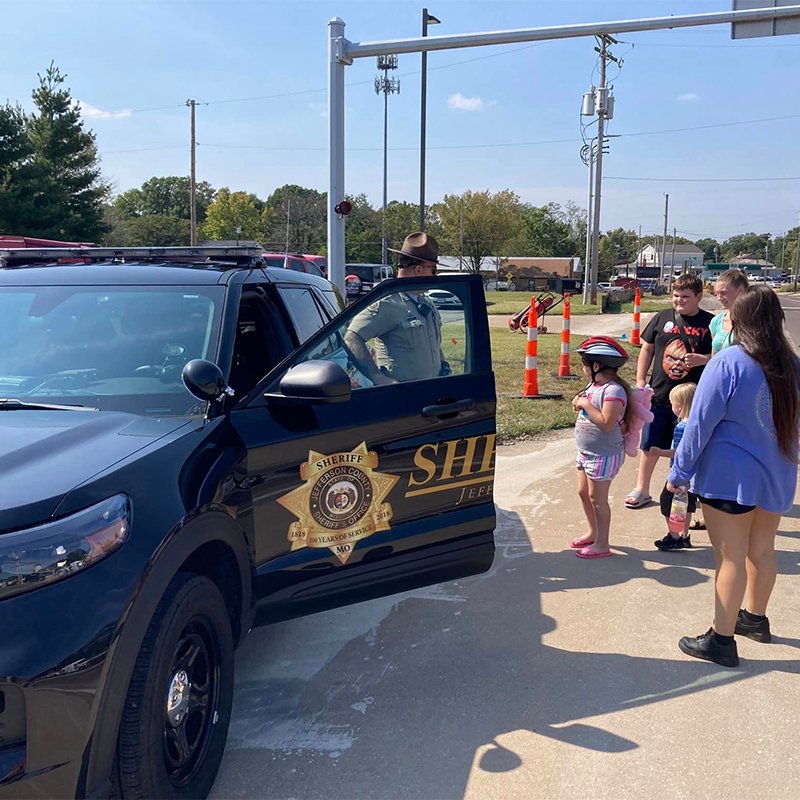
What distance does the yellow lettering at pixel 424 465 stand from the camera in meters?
3.46

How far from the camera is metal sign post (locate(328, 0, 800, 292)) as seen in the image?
9.82 meters

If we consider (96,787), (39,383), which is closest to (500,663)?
(96,787)

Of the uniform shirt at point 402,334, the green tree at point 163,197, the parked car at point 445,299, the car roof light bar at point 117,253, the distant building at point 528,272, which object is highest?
the green tree at point 163,197

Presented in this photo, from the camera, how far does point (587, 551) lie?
198 inches

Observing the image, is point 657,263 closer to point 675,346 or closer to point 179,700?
point 675,346

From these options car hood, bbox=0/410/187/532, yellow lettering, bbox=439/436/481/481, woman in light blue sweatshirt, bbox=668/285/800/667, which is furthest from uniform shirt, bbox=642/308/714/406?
car hood, bbox=0/410/187/532

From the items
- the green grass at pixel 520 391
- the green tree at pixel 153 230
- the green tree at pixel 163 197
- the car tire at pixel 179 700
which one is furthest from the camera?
the green tree at pixel 163 197

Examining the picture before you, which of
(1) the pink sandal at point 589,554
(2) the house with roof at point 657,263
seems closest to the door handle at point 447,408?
(1) the pink sandal at point 589,554

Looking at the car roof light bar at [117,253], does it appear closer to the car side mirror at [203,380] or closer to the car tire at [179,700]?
the car side mirror at [203,380]

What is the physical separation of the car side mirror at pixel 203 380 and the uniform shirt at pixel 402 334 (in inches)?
32.8

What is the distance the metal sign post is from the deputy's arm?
314 inches

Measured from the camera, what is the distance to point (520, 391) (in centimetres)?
1103

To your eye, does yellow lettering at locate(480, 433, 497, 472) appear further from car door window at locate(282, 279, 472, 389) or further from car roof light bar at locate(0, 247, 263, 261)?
car roof light bar at locate(0, 247, 263, 261)

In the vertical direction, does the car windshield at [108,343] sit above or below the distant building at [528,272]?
below
